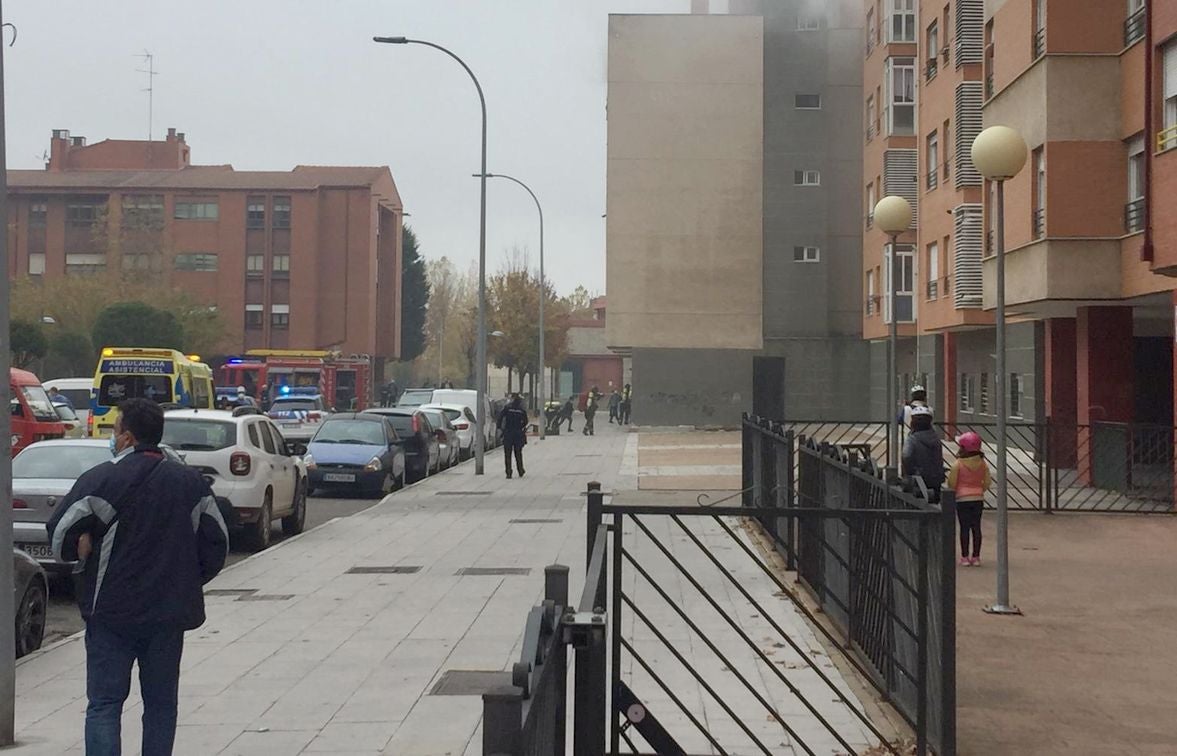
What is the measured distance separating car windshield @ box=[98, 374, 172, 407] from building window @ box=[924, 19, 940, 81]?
2174 centimetres

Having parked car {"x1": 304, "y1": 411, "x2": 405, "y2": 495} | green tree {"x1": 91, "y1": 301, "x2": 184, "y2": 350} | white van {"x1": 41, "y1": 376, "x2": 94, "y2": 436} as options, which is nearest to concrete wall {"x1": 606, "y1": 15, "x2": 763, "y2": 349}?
white van {"x1": 41, "y1": 376, "x2": 94, "y2": 436}

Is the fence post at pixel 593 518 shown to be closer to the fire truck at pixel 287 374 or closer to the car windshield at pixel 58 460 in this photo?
the car windshield at pixel 58 460

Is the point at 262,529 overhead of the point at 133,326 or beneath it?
beneath

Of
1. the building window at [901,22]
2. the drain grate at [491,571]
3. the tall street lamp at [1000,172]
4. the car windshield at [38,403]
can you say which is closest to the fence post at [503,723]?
the tall street lamp at [1000,172]

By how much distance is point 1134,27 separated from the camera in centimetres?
2245

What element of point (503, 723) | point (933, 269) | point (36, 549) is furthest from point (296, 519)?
point (933, 269)

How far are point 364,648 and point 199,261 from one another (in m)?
72.4

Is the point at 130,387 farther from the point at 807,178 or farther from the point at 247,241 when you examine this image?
the point at 247,241

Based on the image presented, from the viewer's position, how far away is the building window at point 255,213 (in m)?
78.7

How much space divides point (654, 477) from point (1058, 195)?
947 centimetres

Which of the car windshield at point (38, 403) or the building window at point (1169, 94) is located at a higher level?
the building window at point (1169, 94)

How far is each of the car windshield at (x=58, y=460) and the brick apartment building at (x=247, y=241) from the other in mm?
65111

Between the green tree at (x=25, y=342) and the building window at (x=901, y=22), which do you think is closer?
the building window at (x=901, y=22)

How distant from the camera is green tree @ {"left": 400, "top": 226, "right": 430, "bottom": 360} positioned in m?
103
